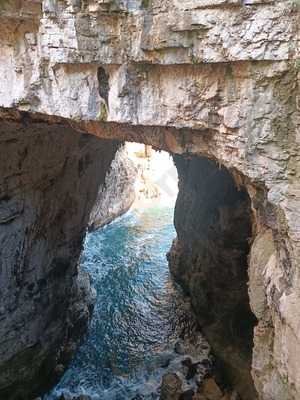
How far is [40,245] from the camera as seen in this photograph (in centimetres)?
746

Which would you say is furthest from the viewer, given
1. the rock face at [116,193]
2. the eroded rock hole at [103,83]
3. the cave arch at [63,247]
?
the rock face at [116,193]

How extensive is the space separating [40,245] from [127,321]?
3.38 m

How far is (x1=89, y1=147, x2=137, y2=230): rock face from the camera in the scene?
14.8 metres

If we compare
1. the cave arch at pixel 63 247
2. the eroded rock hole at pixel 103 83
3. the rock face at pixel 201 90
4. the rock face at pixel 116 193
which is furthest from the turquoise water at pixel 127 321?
the eroded rock hole at pixel 103 83

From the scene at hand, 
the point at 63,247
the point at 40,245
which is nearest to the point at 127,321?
the point at 63,247

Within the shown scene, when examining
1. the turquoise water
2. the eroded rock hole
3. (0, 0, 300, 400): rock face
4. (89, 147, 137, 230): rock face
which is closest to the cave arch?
the turquoise water

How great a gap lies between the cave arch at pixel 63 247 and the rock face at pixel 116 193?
4730 mm

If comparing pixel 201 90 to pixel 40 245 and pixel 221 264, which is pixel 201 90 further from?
pixel 221 264

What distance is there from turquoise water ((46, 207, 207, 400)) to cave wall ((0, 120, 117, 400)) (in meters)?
0.51

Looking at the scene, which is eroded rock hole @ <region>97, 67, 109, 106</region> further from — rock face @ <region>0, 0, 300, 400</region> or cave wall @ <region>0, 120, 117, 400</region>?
cave wall @ <region>0, 120, 117, 400</region>

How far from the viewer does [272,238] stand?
3.92 meters

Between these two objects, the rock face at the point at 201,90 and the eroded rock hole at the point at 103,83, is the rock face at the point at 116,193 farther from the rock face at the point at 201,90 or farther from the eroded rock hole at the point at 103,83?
the eroded rock hole at the point at 103,83

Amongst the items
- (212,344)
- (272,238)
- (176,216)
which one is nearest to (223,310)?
(212,344)

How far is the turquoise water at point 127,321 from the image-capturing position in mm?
8297
